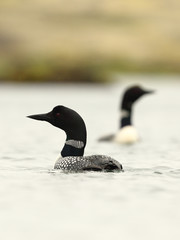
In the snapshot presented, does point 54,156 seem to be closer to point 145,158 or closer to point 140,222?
point 145,158

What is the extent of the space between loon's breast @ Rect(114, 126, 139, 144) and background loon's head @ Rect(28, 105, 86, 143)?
17.8ft

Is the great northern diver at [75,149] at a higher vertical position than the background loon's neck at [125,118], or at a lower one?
lower

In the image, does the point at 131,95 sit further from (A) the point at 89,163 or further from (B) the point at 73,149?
(A) the point at 89,163

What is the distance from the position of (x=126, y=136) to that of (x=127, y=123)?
78 cm

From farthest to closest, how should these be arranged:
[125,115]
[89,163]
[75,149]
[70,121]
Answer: [125,115] → [70,121] → [75,149] → [89,163]

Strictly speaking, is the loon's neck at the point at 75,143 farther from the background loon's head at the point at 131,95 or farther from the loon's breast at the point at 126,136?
the background loon's head at the point at 131,95

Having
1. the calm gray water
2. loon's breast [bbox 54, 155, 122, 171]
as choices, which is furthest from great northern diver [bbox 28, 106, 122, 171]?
the calm gray water

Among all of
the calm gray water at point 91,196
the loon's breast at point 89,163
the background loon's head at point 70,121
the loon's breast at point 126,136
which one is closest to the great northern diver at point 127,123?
the loon's breast at point 126,136

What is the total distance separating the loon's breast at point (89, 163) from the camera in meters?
11.5

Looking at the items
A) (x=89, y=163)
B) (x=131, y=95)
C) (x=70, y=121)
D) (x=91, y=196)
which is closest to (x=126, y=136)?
(x=131, y=95)

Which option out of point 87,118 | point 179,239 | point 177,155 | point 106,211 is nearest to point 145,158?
point 177,155

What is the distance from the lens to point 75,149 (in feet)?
40.0

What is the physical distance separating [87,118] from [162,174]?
1666 centimetres

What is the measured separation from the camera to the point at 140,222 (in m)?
8.43
